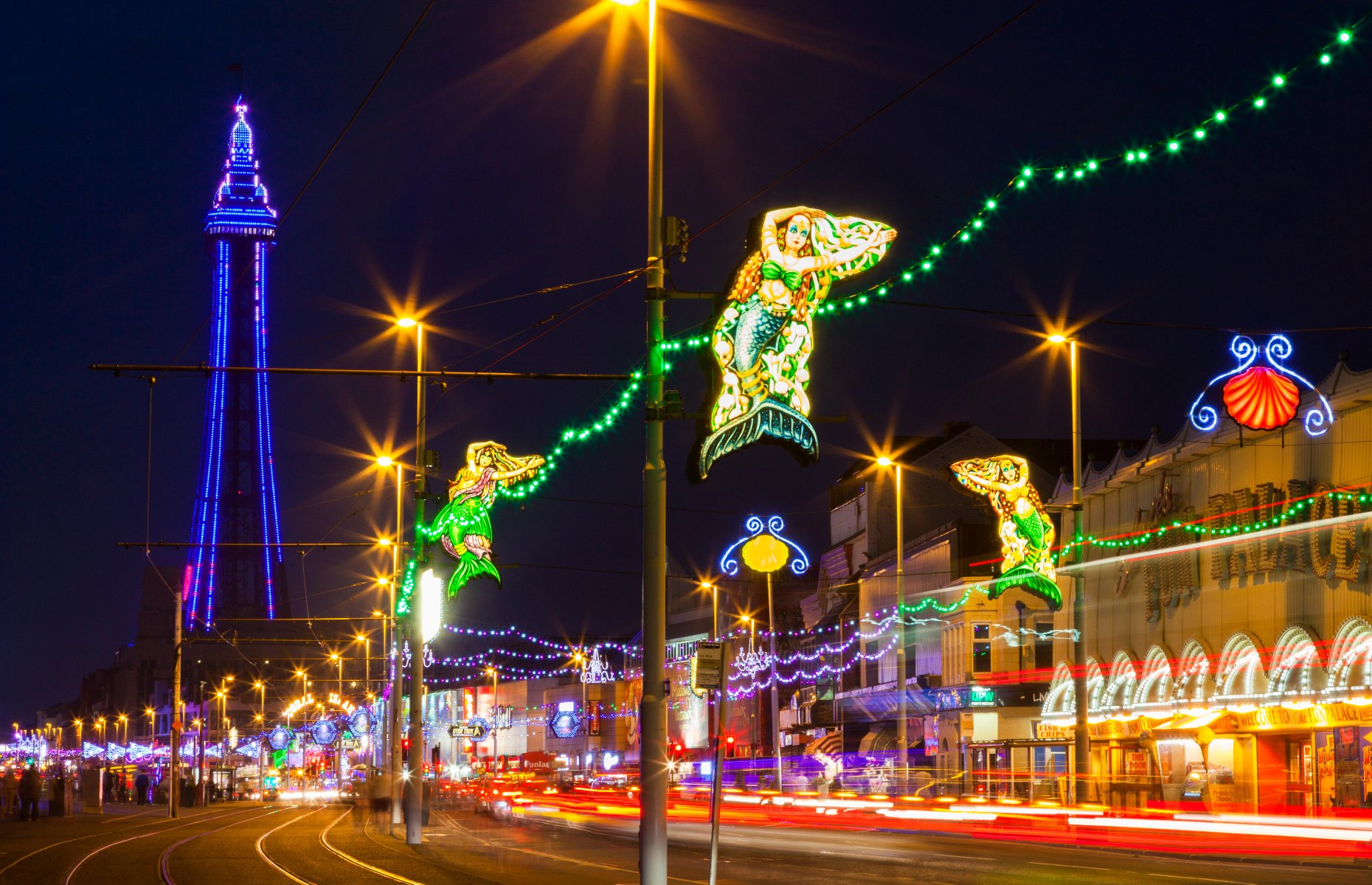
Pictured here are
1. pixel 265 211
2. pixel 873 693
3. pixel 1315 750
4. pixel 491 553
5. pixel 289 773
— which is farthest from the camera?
pixel 265 211

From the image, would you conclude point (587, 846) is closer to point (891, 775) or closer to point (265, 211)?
point (891, 775)

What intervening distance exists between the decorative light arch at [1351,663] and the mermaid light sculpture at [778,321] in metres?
25.1

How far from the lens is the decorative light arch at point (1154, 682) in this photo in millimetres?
46188

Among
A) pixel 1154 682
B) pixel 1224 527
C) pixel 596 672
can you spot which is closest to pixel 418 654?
pixel 1224 527

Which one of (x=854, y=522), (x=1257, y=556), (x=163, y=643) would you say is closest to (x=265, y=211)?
(x=163, y=643)

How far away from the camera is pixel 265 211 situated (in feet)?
573

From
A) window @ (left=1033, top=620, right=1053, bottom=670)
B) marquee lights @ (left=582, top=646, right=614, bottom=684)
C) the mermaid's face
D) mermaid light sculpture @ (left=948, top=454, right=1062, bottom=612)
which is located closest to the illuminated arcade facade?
window @ (left=1033, top=620, right=1053, bottom=670)

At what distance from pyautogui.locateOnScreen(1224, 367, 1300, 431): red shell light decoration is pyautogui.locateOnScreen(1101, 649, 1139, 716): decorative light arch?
49.8 feet

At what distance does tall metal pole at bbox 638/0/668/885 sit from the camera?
1806cm

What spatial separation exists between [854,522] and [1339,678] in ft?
143

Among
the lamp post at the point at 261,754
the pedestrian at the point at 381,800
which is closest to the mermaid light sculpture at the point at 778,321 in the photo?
the pedestrian at the point at 381,800

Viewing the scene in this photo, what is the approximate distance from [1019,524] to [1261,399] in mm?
8066

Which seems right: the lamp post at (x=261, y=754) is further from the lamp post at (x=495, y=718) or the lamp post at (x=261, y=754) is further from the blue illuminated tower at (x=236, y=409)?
the blue illuminated tower at (x=236, y=409)

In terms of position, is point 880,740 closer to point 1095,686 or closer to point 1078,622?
point 1095,686
